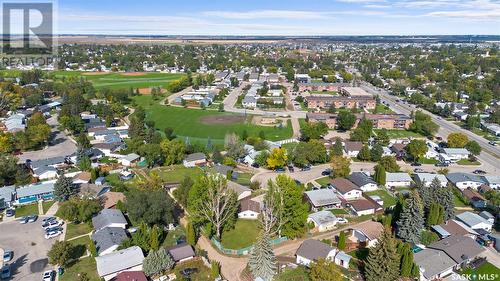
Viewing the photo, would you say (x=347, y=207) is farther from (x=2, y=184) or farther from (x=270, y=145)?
(x=2, y=184)

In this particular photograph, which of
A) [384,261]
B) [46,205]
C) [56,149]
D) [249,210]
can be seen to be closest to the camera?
[384,261]

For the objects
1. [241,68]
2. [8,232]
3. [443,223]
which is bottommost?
[8,232]

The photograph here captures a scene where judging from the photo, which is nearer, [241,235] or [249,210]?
[241,235]

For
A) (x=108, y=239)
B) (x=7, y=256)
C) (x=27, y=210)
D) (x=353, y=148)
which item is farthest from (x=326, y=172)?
(x=7, y=256)

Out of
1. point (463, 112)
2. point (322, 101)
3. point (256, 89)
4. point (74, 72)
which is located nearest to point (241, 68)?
point (256, 89)

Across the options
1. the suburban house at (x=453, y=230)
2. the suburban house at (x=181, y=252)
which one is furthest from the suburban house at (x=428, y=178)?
the suburban house at (x=181, y=252)

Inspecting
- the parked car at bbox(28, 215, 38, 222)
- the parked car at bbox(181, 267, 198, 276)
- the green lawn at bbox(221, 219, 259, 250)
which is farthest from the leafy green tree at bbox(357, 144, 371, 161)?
the parked car at bbox(28, 215, 38, 222)

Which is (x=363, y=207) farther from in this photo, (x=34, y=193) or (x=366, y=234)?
(x=34, y=193)

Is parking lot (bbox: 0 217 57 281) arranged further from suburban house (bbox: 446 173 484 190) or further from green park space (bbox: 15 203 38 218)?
suburban house (bbox: 446 173 484 190)
